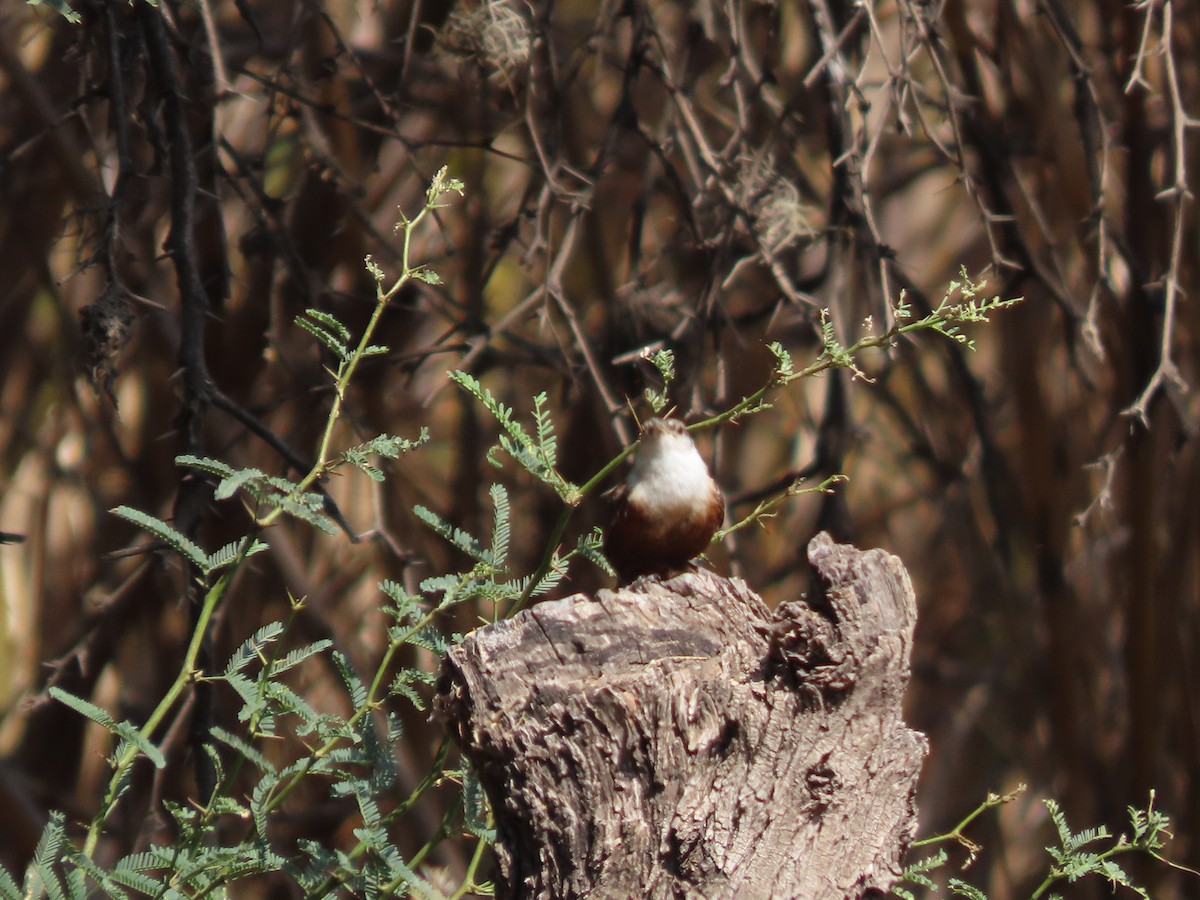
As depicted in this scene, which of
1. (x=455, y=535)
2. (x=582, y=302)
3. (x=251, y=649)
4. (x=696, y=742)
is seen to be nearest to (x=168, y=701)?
(x=251, y=649)

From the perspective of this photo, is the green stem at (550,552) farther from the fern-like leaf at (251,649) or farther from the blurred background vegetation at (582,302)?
the blurred background vegetation at (582,302)

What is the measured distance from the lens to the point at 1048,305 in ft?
16.7

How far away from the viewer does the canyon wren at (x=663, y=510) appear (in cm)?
237

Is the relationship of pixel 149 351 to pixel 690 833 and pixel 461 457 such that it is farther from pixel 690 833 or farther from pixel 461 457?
pixel 690 833

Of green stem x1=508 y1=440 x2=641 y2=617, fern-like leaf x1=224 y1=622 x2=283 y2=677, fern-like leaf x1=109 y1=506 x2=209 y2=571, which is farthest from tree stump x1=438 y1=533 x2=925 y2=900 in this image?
fern-like leaf x1=109 y1=506 x2=209 y2=571

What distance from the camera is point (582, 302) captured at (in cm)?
661

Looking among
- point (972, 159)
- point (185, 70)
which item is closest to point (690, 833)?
point (185, 70)

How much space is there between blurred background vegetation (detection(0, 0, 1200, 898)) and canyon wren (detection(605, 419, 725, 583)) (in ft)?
1.64

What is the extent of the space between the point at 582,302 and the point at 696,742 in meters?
4.88

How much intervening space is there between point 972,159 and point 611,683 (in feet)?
10.8

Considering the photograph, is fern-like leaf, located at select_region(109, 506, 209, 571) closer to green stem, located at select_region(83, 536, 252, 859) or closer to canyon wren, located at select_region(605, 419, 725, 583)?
green stem, located at select_region(83, 536, 252, 859)

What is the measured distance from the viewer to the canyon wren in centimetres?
237

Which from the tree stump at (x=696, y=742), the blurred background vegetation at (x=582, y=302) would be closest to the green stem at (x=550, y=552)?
the tree stump at (x=696, y=742)

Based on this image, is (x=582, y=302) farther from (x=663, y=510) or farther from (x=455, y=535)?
(x=455, y=535)
